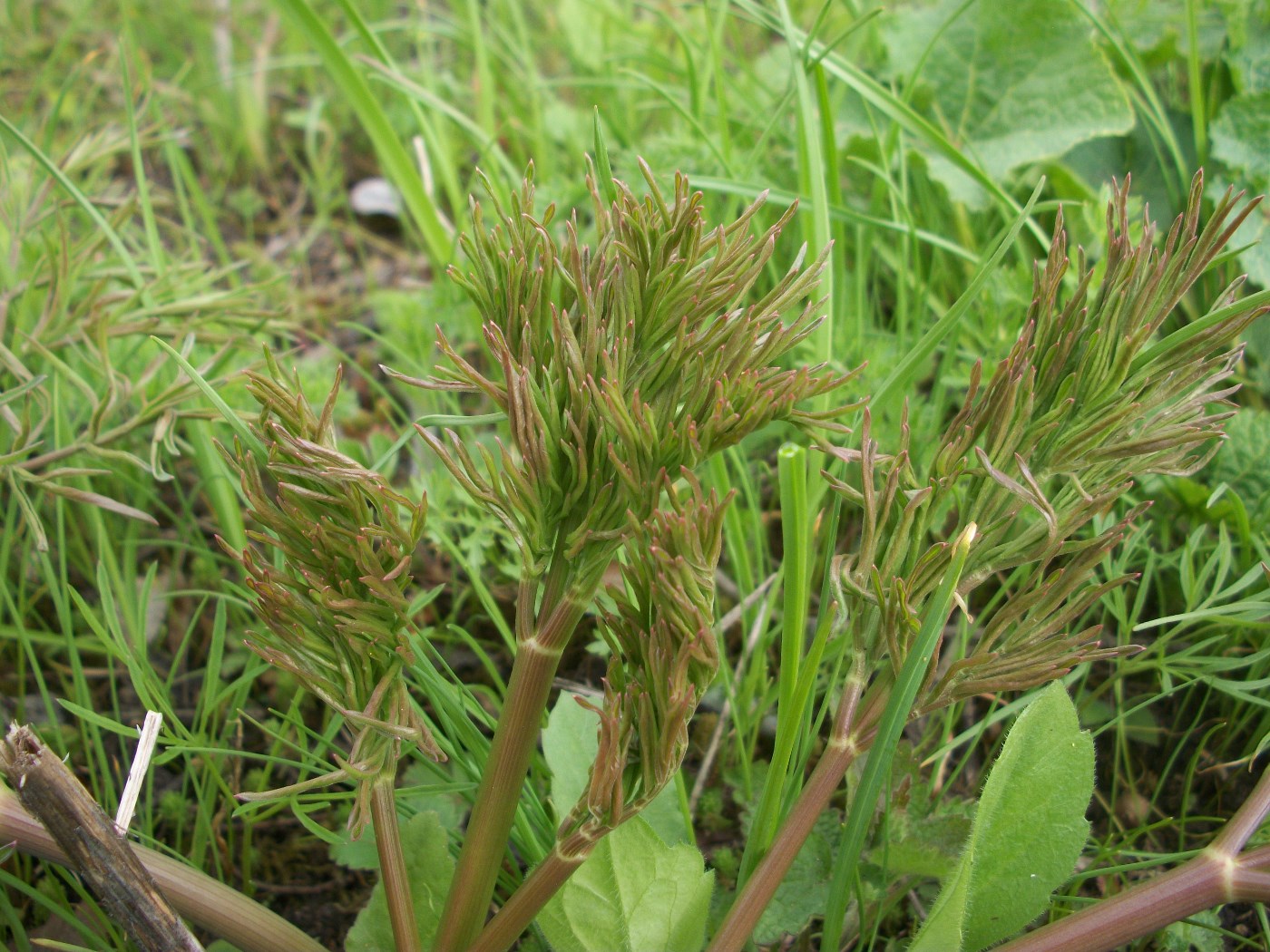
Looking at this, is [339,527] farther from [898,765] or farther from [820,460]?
[898,765]

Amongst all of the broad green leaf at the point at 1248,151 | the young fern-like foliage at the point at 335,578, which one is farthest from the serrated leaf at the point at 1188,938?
the broad green leaf at the point at 1248,151

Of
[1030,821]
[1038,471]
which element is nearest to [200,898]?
[1030,821]

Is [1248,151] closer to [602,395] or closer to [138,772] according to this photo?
[602,395]

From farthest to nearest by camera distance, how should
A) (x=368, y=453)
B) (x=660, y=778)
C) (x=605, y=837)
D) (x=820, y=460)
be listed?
(x=368, y=453)
(x=820, y=460)
(x=605, y=837)
(x=660, y=778)

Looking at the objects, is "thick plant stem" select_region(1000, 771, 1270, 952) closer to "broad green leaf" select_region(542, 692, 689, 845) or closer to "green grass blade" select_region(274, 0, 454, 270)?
"broad green leaf" select_region(542, 692, 689, 845)

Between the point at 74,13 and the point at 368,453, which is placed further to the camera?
the point at 74,13

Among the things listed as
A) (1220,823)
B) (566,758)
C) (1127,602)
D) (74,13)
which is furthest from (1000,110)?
(74,13)
